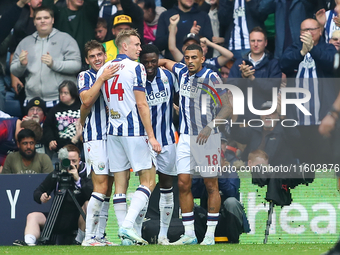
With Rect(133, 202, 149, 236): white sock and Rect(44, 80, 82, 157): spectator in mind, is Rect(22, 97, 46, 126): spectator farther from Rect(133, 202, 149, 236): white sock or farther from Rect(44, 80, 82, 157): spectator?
Rect(133, 202, 149, 236): white sock

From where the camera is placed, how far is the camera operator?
24.0ft

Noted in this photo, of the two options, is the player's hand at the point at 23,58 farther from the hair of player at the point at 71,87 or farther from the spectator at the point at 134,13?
the spectator at the point at 134,13

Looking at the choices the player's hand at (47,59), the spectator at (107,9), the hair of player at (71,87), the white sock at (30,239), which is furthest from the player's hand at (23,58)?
the white sock at (30,239)

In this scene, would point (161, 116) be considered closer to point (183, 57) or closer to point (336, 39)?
point (183, 57)

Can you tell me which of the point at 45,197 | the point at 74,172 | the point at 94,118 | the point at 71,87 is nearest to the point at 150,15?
the point at 71,87

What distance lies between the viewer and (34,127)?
9148 millimetres

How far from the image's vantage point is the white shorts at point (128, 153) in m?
6.46

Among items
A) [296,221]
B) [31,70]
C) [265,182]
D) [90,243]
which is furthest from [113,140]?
[31,70]

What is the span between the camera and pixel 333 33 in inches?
367

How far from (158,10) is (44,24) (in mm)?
2215

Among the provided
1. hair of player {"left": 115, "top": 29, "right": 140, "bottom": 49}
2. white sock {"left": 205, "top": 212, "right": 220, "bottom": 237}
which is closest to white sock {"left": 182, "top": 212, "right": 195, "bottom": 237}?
white sock {"left": 205, "top": 212, "right": 220, "bottom": 237}

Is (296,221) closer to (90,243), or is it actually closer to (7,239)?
(90,243)

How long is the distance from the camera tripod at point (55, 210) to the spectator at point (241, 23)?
4306 mm

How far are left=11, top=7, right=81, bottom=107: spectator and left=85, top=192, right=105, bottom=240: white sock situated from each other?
384 cm
